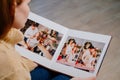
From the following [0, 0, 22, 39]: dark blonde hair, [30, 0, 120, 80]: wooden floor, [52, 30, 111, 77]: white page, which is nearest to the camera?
[0, 0, 22, 39]: dark blonde hair

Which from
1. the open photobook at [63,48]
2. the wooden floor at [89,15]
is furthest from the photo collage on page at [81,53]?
the wooden floor at [89,15]

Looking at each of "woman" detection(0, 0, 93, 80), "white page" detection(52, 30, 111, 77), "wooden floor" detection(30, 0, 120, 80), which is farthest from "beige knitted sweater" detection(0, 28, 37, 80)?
"wooden floor" detection(30, 0, 120, 80)

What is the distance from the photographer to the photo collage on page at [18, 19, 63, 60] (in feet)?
3.08

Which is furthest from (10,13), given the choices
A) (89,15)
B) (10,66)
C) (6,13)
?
(89,15)

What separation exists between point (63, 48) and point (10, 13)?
47 centimetres

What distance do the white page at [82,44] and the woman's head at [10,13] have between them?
0.35 metres

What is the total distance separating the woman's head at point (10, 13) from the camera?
47cm

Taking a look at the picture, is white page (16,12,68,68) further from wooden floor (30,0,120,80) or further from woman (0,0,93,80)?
wooden floor (30,0,120,80)

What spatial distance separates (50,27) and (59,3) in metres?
0.94

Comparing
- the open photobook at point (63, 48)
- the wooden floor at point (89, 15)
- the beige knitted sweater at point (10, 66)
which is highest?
the wooden floor at point (89, 15)

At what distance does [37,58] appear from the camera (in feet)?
3.01

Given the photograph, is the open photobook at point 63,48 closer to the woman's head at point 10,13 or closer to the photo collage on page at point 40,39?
the photo collage on page at point 40,39

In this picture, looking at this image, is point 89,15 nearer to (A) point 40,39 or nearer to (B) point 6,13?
(A) point 40,39

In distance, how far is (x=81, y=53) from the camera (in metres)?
0.91
